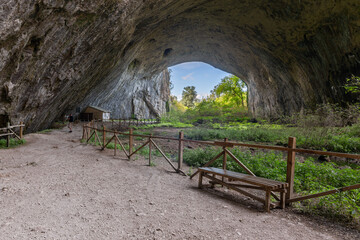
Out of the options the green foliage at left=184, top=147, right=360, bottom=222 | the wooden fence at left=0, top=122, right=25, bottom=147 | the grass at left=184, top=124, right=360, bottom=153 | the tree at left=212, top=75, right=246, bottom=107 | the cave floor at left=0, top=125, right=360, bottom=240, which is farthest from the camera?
the tree at left=212, top=75, right=246, bottom=107

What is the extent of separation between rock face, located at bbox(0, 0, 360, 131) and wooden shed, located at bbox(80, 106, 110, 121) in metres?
6.65

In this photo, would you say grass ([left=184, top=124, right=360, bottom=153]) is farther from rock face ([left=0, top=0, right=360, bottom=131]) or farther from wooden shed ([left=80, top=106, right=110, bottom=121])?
wooden shed ([left=80, top=106, right=110, bottom=121])

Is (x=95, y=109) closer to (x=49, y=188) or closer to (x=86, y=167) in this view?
(x=86, y=167)

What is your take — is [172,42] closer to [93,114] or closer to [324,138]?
[93,114]

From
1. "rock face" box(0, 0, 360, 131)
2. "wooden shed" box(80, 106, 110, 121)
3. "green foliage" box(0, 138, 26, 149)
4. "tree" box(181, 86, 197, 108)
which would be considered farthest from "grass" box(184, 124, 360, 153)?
"tree" box(181, 86, 197, 108)

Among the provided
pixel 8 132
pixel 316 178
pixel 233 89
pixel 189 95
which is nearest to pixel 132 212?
pixel 316 178

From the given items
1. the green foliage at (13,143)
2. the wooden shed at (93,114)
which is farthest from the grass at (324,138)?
the wooden shed at (93,114)

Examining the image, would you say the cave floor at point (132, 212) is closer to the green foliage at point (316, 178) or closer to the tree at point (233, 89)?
the green foliage at point (316, 178)

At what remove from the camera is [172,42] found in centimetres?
2127

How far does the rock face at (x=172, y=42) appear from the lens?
7.70 m

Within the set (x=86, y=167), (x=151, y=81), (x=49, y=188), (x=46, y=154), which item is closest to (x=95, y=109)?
(x=151, y=81)

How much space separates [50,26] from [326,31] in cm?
1642

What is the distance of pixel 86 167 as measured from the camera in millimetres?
5824

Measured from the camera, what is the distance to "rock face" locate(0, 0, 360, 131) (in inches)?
303
